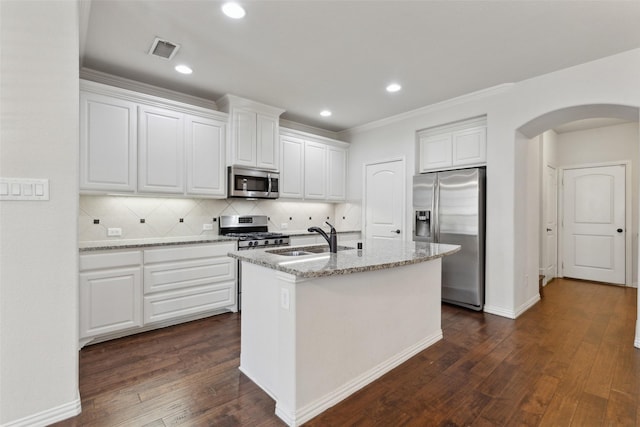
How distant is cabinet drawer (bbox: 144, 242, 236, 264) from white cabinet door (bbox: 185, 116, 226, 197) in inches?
26.4

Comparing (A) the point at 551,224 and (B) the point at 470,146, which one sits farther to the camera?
(A) the point at 551,224

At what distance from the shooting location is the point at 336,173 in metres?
5.34

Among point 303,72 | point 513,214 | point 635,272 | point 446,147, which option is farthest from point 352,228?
point 635,272

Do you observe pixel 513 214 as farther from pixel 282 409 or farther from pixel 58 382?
pixel 58 382

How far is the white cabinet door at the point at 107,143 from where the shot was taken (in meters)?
2.93

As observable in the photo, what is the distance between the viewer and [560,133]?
18.6 ft

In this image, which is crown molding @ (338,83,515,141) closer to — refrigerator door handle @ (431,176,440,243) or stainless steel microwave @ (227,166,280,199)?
refrigerator door handle @ (431,176,440,243)

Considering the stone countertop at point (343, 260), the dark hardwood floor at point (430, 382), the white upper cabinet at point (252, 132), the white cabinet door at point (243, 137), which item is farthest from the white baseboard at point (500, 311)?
the white cabinet door at point (243, 137)

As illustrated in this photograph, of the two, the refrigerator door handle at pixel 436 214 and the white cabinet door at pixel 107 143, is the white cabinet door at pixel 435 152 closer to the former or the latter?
the refrigerator door handle at pixel 436 214

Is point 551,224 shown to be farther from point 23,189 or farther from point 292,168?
point 23,189

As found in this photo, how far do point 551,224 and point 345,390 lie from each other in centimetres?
536

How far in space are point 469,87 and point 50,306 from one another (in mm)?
4300

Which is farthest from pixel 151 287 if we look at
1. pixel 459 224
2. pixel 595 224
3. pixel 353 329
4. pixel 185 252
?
pixel 595 224

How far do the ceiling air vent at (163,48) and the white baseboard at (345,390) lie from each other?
2950 millimetres
